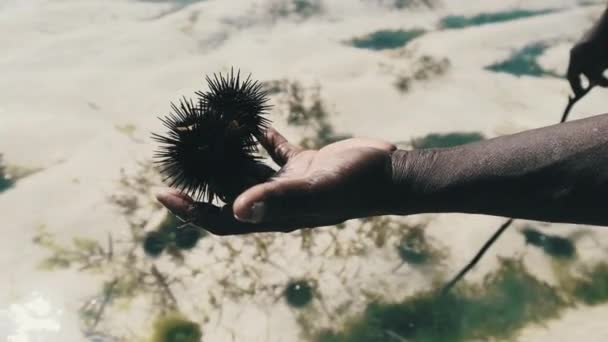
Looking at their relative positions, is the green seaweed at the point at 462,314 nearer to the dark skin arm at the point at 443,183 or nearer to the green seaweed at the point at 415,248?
the green seaweed at the point at 415,248

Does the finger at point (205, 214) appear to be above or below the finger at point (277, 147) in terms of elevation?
below

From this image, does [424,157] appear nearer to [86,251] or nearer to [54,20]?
[86,251]

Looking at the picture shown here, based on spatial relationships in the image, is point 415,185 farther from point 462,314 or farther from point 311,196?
point 462,314

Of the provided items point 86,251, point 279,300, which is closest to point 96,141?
point 86,251

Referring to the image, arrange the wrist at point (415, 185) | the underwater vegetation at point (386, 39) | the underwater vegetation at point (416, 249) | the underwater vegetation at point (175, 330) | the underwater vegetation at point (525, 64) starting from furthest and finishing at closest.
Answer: the underwater vegetation at point (386, 39)
the underwater vegetation at point (525, 64)
the underwater vegetation at point (416, 249)
the underwater vegetation at point (175, 330)
the wrist at point (415, 185)

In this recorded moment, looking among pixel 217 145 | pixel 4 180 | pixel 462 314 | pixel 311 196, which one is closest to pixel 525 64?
pixel 462 314

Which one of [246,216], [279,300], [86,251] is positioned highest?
[246,216]

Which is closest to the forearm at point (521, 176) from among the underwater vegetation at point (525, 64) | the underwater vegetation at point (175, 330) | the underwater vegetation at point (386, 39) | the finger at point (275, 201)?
the finger at point (275, 201)
